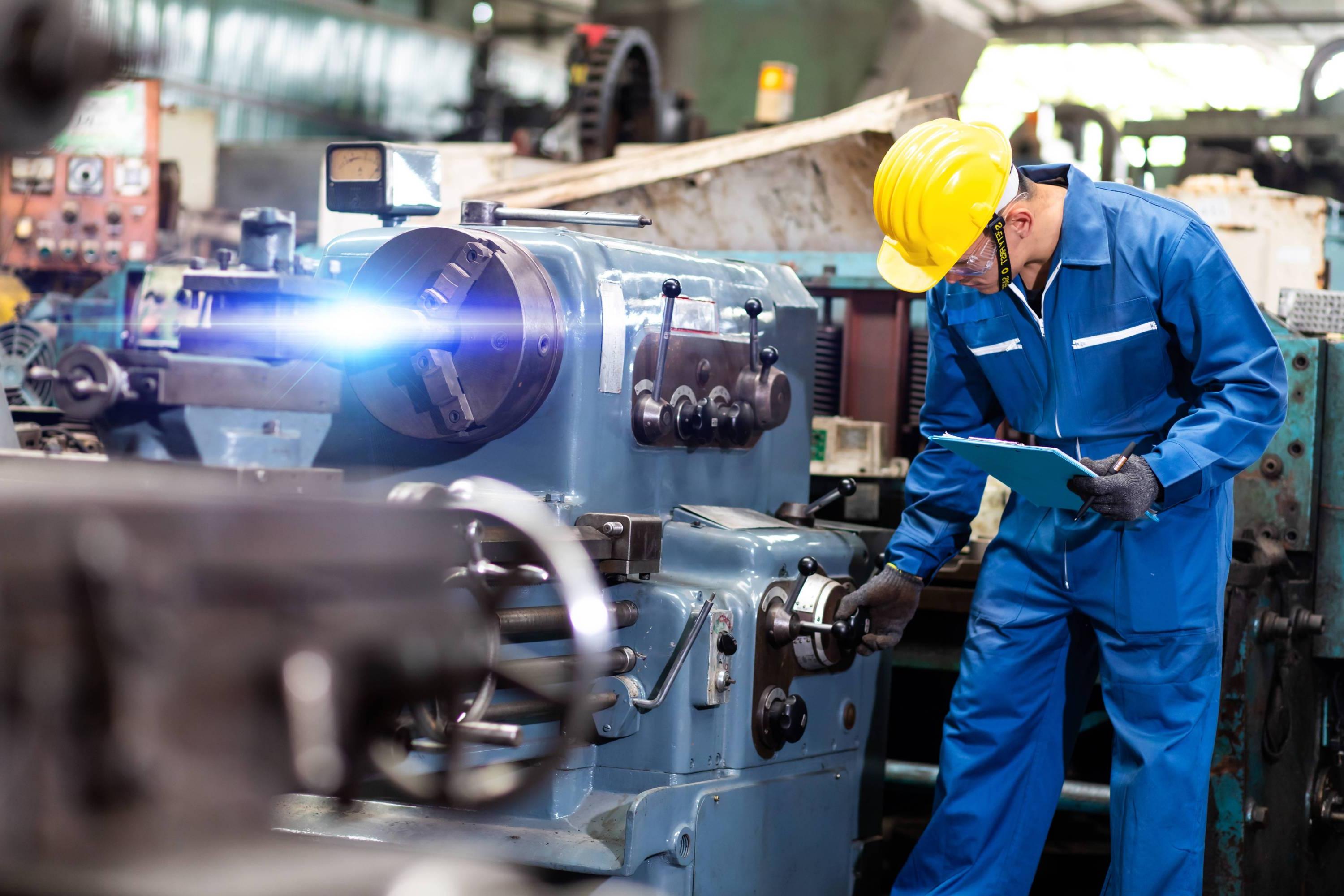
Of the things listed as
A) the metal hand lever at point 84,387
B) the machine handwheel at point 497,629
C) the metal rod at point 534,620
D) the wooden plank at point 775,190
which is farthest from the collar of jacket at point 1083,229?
the metal hand lever at point 84,387

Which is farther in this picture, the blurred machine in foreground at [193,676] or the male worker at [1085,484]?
the male worker at [1085,484]

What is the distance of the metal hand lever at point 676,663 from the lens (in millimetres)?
1834

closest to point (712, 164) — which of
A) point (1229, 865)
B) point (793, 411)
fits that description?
point (793, 411)

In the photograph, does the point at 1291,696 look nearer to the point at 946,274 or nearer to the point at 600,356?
the point at 946,274

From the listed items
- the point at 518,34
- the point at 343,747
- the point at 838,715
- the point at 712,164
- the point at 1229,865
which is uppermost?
the point at 518,34

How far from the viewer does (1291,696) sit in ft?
7.69

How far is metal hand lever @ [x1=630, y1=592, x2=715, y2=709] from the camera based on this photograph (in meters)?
1.83

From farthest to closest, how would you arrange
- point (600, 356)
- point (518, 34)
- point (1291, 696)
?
point (518, 34), point (1291, 696), point (600, 356)

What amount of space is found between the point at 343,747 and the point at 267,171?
20.9 feet

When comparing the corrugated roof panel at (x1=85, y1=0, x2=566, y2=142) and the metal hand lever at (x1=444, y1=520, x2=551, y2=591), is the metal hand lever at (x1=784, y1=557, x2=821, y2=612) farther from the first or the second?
the corrugated roof panel at (x1=85, y1=0, x2=566, y2=142)

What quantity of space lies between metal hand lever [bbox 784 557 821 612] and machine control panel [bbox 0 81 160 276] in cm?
363

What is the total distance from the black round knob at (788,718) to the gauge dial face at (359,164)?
39.3 inches

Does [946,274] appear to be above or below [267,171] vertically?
below

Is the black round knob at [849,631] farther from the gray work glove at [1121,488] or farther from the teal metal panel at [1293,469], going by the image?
the teal metal panel at [1293,469]
